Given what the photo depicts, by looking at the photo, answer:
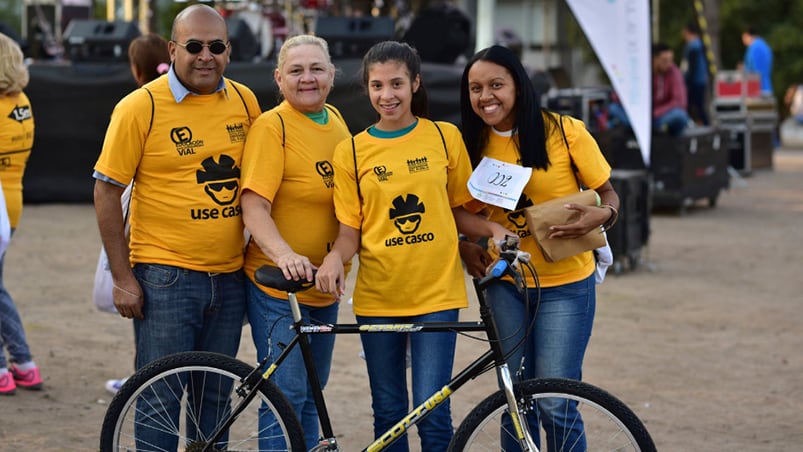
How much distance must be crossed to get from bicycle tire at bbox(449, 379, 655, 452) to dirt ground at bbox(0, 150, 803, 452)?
1.69m

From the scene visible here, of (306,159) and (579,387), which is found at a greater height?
(306,159)

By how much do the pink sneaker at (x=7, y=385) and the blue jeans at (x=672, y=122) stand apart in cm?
960

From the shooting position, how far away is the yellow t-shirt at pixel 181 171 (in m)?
4.06

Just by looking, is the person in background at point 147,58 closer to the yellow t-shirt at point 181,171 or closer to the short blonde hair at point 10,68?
the short blonde hair at point 10,68

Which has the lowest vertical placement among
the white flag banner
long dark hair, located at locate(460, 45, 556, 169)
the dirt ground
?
the dirt ground

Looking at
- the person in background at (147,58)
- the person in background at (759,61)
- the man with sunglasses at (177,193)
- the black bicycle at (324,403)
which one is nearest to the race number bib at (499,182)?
the black bicycle at (324,403)

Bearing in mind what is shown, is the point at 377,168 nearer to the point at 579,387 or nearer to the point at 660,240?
the point at 579,387

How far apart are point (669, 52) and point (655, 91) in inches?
22.3

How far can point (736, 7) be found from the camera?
3691cm

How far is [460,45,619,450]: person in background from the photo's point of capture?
13.3 ft

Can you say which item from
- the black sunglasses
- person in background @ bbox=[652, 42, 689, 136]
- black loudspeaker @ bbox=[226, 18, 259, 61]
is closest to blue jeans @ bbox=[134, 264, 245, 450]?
the black sunglasses

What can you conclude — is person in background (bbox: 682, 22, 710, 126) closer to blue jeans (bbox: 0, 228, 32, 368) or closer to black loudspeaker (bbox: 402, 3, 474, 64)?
black loudspeaker (bbox: 402, 3, 474, 64)

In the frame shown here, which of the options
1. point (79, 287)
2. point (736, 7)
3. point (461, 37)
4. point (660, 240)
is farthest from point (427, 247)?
point (736, 7)

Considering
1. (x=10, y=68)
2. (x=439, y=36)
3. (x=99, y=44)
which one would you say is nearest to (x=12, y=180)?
(x=10, y=68)
